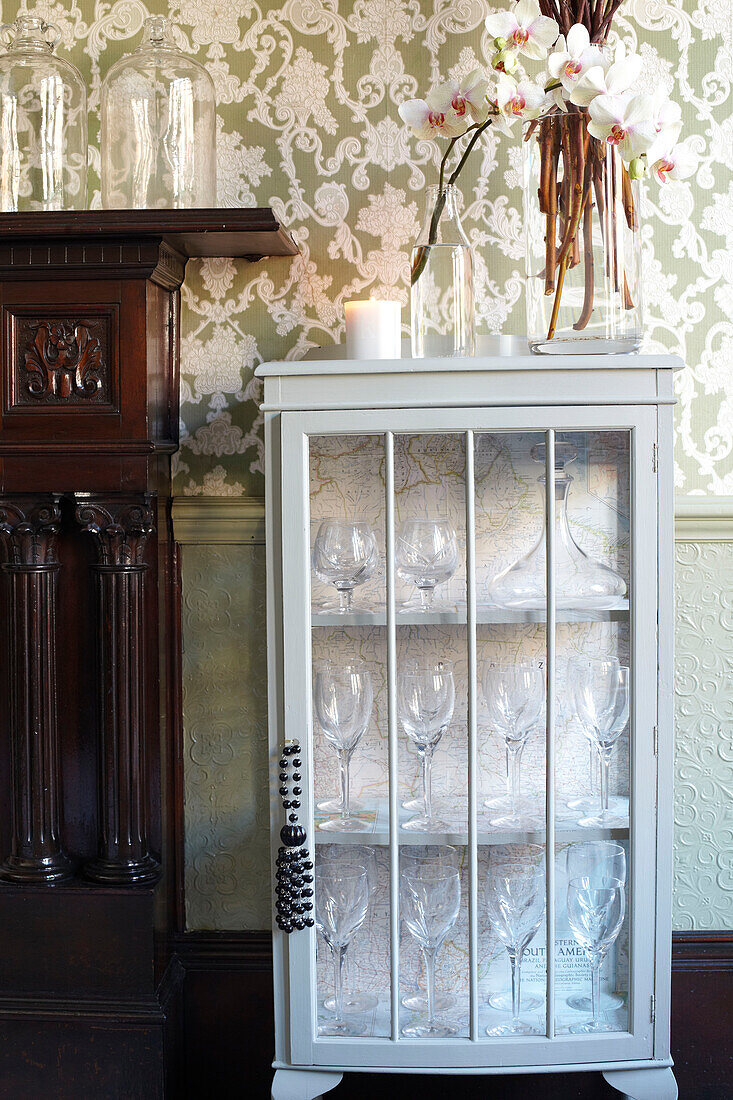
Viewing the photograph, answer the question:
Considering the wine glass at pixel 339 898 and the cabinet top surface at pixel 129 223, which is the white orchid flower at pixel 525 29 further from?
the wine glass at pixel 339 898

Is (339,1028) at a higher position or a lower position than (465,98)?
lower

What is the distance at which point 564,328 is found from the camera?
1544 millimetres

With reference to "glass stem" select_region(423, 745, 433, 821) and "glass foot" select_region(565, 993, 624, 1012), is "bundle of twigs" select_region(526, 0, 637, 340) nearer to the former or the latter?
"glass stem" select_region(423, 745, 433, 821)

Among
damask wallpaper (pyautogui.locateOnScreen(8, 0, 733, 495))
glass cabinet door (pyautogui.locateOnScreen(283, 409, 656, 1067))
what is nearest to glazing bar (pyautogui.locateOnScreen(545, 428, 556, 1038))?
glass cabinet door (pyautogui.locateOnScreen(283, 409, 656, 1067))

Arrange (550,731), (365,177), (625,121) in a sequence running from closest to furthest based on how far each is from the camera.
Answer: (625,121)
(550,731)
(365,177)

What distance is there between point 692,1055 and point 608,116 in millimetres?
1664

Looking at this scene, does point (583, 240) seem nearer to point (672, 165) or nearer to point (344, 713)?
point (672, 165)

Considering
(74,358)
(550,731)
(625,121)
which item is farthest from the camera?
(74,358)

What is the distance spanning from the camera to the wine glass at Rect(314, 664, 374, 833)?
5.01 ft

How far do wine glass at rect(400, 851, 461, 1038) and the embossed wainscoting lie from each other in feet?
1.32

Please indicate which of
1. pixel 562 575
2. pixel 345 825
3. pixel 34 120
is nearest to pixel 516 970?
pixel 345 825

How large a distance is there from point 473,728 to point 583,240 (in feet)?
2.57

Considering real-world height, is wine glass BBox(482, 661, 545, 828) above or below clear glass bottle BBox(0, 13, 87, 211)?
below

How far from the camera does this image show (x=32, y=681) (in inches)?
66.1
